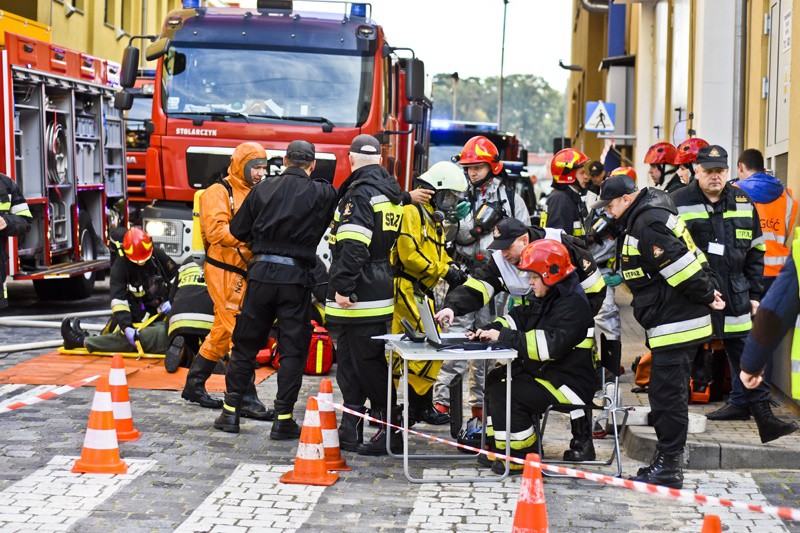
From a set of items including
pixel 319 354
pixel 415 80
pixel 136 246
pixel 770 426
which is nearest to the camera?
pixel 770 426

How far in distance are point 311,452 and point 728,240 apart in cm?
339

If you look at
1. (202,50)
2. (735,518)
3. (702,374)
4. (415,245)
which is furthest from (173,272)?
(735,518)

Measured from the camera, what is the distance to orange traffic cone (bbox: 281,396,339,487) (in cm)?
701

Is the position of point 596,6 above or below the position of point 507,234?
above

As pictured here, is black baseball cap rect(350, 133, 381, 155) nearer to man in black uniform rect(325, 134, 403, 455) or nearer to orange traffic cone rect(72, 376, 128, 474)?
man in black uniform rect(325, 134, 403, 455)

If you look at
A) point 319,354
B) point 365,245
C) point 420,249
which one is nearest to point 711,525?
point 365,245

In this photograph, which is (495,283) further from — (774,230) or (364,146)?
(774,230)

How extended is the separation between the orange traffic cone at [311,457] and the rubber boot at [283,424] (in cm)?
119

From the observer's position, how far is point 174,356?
420 inches

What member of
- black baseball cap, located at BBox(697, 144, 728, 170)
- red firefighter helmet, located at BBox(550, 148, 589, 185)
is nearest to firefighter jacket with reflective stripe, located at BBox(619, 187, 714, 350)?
black baseball cap, located at BBox(697, 144, 728, 170)

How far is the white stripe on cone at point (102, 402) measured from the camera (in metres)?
7.25

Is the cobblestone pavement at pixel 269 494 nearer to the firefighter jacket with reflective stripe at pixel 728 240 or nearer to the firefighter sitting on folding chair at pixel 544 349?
the firefighter sitting on folding chair at pixel 544 349

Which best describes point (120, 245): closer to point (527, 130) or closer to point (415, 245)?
point (415, 245)

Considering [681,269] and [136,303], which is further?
[136,303]
